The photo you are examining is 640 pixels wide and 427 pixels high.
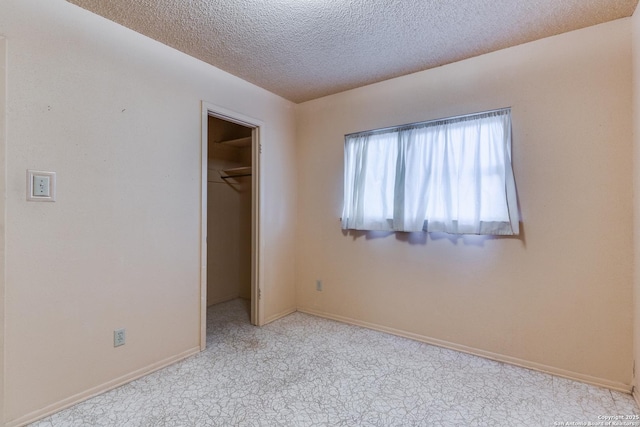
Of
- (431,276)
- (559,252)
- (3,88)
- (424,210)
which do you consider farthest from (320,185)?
(3,88)

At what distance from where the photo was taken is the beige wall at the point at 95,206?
5.71 ft

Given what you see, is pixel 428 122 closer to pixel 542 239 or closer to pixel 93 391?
pixel 542 239

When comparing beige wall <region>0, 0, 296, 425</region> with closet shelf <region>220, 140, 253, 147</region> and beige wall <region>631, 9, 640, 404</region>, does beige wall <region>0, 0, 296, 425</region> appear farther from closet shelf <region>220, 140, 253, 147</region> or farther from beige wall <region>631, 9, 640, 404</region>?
beige wall <region>631, 9, 640, 404</region>

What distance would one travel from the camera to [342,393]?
6.59 feet

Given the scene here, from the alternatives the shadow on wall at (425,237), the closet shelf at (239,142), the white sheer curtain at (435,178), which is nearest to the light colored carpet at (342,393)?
the shadow on wall at (425,237)

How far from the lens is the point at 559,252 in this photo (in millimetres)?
2240

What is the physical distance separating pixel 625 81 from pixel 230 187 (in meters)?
3.92

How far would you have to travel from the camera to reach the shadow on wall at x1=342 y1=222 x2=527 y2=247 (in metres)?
2.46

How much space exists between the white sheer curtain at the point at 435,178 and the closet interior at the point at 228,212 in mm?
1478

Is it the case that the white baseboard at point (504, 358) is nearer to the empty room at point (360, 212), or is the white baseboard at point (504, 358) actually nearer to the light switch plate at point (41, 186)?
the empty room at point (360, 212)

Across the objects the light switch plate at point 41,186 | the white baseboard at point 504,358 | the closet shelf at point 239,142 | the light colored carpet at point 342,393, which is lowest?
the light colored carpet at point 342,393

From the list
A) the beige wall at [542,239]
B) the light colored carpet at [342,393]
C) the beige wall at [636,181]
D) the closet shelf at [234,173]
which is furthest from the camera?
the closet shelf at [234,173]

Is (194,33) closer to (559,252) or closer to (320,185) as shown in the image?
(320,185)

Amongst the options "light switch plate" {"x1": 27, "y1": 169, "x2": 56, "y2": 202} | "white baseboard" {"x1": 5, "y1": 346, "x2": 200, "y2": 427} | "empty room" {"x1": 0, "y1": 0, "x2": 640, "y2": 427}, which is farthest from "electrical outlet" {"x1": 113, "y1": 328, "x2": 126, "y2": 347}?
"light switch plate" {"x1": 27, "y1": 169, "x2": 56, "y2": 202}
